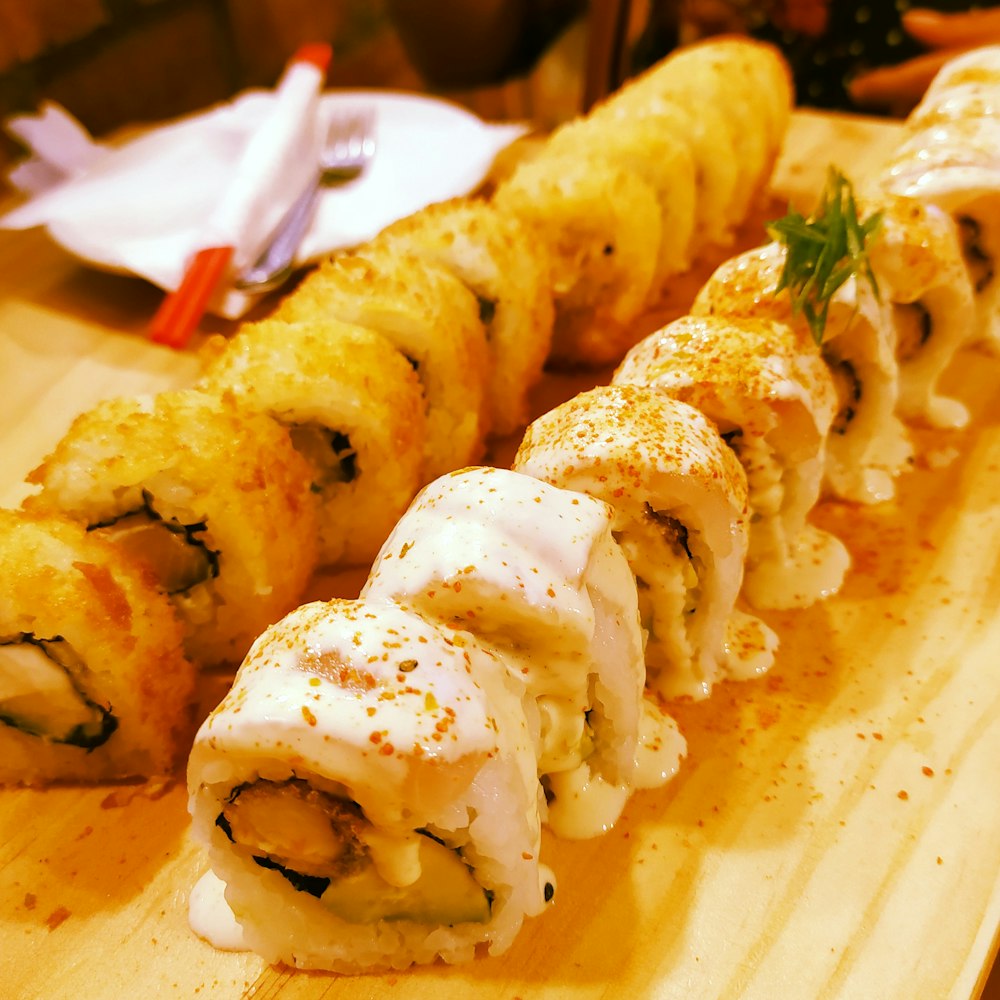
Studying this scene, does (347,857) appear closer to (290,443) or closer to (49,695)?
(49,695)

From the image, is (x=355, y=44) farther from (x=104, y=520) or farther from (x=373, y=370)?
(x=104, y=520)

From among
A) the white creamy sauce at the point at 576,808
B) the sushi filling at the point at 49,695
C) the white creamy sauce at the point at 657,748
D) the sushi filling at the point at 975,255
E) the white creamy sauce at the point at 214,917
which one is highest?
the sushi filling at the point at 49,695

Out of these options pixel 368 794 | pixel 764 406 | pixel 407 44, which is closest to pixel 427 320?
pixel 764 406

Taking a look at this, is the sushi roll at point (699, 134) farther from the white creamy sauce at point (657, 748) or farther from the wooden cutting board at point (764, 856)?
the white creamy sauce at point (657, 748)

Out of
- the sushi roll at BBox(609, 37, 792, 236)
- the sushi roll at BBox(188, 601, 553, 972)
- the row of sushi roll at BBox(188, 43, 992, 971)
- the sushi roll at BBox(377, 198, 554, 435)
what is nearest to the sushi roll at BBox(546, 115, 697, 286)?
the sushi roll at BBox(609, 37, 792, 236)

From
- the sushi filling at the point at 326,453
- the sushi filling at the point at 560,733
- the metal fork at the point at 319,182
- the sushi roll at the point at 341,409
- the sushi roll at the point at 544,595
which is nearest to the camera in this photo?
the sushi roll at the point at 544,595

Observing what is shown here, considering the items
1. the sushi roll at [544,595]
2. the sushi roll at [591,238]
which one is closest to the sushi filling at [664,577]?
the sushi roll at [544,595]
